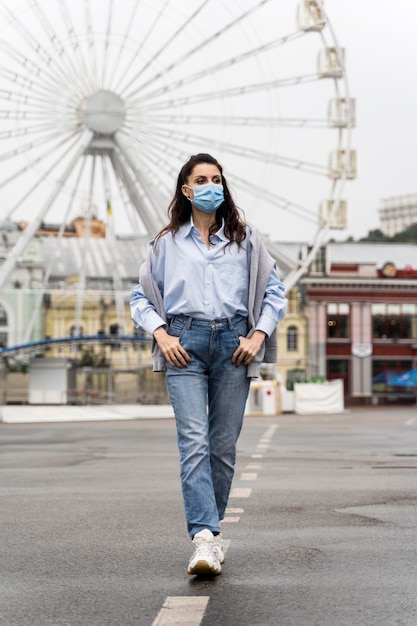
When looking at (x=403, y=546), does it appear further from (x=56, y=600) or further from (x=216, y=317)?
(x=56, y=600)

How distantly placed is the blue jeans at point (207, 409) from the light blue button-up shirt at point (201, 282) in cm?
7

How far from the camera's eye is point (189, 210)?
6.48m

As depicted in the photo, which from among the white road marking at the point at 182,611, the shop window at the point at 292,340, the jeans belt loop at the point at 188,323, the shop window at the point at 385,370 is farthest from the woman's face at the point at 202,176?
the shop window at the point at 292,340

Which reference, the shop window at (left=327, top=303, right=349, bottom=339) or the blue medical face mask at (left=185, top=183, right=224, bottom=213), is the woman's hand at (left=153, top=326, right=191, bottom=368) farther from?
the shop window at (left=327, top=303, right=349, bottom=339)

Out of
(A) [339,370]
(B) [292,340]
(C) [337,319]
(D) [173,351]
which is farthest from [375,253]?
(D) [173,351]

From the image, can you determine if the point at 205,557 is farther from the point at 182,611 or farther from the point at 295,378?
the point at 295,378

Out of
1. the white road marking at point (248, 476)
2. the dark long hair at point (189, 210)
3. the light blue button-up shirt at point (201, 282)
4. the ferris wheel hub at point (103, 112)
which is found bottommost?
the white road marking at point (248, 476)

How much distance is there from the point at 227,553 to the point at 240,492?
12.2 feet

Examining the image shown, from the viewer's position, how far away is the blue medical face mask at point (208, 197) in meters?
6.28

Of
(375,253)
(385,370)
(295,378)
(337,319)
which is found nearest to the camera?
(295,378)

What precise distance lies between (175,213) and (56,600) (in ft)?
7.05

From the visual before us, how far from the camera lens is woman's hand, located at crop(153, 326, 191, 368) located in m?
6.05

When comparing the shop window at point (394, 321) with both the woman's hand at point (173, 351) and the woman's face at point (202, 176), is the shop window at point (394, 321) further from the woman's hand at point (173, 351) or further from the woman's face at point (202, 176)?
the woman's hand at point (173, 351)

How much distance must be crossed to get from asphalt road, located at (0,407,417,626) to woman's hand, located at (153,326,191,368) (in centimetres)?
95
